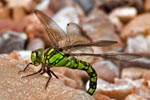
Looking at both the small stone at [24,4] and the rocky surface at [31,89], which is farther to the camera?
the small stone at [24,4]

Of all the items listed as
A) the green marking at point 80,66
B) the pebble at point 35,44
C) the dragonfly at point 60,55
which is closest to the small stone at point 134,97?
the dragonfly at point 60,55

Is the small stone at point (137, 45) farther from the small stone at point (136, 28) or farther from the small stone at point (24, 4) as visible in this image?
the small stone at point (24, 4)

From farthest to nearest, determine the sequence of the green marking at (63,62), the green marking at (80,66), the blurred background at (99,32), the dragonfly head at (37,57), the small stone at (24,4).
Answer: the small stone at (24,4) → the blurred background at (99,32) → the green marking at (80,66) → the green marking at (63,62) → the dragonfly head at (37,57)

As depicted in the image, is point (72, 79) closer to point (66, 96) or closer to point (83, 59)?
point (83, 59)

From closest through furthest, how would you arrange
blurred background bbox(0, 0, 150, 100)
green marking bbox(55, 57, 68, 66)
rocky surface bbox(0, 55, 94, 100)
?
rocky surface bbox(0, 55, 94, 100), green marking bbox(55, 57, 68, 66), blurred background bbox(0, 0, 150, 100)

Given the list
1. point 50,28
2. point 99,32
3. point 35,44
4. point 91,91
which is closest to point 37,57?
point 50,28

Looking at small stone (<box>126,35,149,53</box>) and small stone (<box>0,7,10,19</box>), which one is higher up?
small stone (<box>0,7,10,19</box>)

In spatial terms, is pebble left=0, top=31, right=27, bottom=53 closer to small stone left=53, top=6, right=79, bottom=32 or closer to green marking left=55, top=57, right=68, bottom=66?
small stone left=53, top=6, right=79, bottom=32

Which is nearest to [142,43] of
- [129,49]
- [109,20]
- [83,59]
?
[129,49]

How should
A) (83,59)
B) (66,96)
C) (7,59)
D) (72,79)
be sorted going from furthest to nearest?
(72,79), (83,59), (7,59), (66,96)

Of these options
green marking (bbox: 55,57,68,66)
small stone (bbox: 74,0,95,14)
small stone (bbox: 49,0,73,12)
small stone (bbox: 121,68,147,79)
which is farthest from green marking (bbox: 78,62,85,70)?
small stone (bbox: 74,0,95,14)

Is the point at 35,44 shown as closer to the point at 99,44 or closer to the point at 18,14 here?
the point at 18,14
